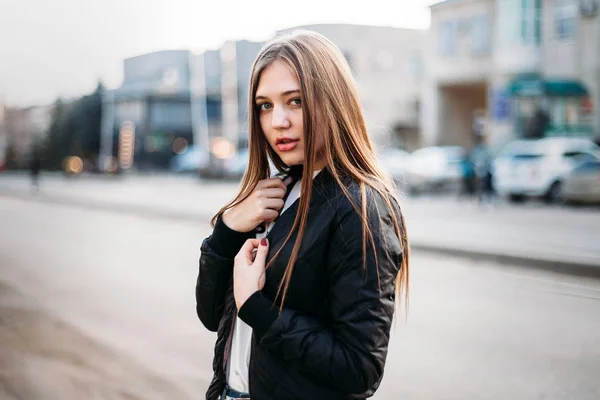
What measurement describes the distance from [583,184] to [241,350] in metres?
17.7

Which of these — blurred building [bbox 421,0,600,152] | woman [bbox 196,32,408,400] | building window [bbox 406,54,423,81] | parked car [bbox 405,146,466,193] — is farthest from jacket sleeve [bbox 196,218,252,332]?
building window [bbox 406,54,423,81]

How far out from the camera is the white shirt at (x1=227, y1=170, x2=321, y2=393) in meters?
1.65

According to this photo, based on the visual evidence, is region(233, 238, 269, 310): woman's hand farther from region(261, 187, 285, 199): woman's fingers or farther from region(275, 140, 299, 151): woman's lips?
region(275, 140, 299, 151): woman's lips

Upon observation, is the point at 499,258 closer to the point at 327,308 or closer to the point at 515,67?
the point at 327,308

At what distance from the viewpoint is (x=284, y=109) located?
5.09ft

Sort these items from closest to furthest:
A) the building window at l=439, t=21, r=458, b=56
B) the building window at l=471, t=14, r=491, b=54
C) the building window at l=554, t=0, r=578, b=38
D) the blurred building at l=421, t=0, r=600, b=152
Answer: the blurred building at l=421, t=0, r=600, b=152, the building window at l=554, t=0, r=578, b=38, the building window at l=471, t=14, r=491, b=54, the building window at l=439, t=21, r=458, b=56

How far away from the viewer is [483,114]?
37.2 metres

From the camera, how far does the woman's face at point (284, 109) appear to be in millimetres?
1532

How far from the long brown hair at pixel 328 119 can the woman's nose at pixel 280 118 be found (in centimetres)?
6

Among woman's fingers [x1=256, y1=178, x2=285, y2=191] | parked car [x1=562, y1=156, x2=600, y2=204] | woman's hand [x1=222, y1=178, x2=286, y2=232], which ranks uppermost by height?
woman's fingers [x1=256, y1=178, x2=285, y2=191]

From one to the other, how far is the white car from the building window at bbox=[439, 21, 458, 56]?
1573cm

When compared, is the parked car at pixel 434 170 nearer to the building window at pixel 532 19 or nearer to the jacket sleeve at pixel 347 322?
the building window at pixel 532 19

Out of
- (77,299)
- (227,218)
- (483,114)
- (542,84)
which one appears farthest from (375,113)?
(227,218)

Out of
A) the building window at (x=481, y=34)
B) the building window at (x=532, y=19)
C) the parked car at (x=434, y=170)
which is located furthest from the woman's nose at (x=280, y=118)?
the building window at (x=481, y=34)
